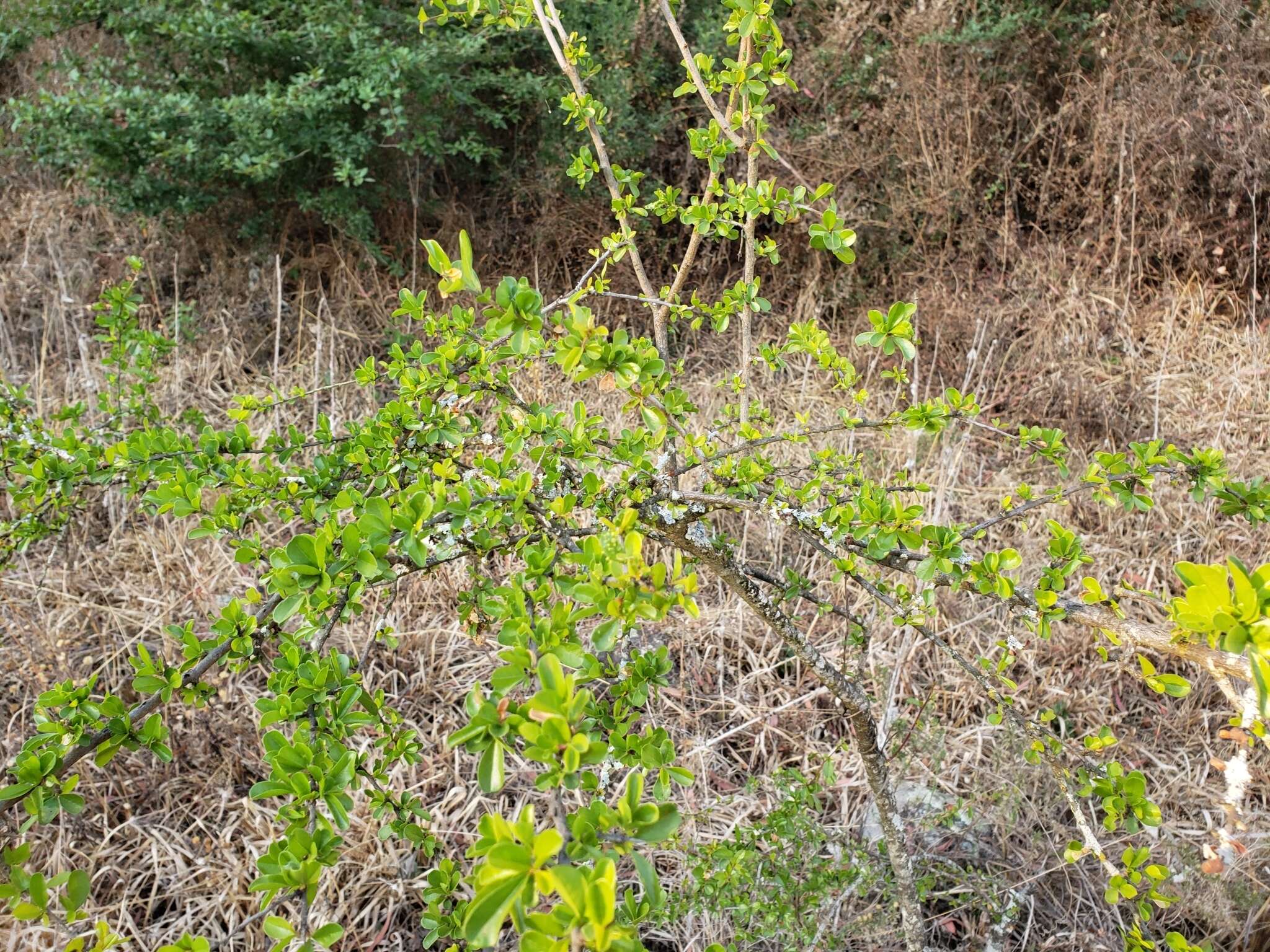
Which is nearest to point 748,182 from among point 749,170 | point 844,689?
point 749,170

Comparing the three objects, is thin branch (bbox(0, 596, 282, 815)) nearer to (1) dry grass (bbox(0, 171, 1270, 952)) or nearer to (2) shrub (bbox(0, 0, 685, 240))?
(1) dry grass (bbox(0, 171, 1270, 952))

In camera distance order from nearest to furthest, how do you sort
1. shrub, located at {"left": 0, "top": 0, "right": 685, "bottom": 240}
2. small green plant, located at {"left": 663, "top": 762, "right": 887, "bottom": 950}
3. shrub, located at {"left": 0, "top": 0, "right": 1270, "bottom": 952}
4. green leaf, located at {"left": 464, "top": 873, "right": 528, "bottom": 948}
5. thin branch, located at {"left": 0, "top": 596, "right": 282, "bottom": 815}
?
green leaf, located at {"left": 464, "top": 873, "right": 528, "bottom": 948} < shrub, located at {"left": 0, "top": 0, "right": 1270, "bottom": 952} < thin branch, located at {"left": 0, "top": 596, "right": 282, "bottom": 815} < small green plant, located at {"left": 663, "top": 762, "right": 887, "bottom": 950} < shrub, located at {"left": 0, "top": 0, "right": 685, "bottom": 240}

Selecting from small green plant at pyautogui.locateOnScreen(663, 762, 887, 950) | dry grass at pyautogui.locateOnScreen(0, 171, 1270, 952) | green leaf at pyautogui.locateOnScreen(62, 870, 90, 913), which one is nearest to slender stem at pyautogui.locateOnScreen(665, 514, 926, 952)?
small green plant at pyautogui.locateOnScreen(663, 762, 887, 950)

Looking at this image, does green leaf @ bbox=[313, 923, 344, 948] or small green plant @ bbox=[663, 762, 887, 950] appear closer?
green leaf @ bbox=[313, 923, 344, 948]

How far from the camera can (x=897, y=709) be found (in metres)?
2.25

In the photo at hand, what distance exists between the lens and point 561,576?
0.82 metres

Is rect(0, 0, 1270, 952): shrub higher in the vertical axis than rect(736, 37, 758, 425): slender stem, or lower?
lower

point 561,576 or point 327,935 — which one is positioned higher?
point 561,576

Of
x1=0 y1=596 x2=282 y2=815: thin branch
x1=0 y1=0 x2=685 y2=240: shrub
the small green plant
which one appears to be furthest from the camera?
x1=0 y1=0 x2=685 y2=240: shrub

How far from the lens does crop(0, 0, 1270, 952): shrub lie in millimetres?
593

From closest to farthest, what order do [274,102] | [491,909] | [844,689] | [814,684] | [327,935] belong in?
[491,909]
[327,935]
[844,689]
[814,684]
[274,102]

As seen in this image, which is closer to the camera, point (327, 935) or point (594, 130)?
point (327, 935)

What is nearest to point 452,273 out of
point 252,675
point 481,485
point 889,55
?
point 481,485

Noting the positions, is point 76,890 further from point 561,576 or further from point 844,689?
point 844,689
